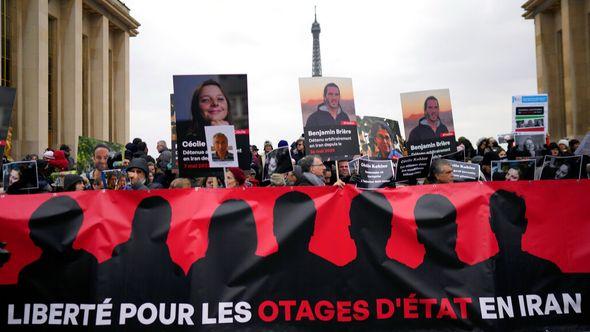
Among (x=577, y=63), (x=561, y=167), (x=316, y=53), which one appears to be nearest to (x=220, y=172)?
(x=561, y=167)

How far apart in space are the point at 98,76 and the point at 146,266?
1661 inches

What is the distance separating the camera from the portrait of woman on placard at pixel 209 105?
31.5ft

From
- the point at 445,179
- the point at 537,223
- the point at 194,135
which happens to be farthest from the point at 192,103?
the point at 537,223

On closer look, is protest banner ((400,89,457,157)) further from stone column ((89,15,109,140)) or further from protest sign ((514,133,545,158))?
stone column ((89,15,109,140))

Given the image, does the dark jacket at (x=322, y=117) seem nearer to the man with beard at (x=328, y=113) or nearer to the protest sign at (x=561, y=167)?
the man with beard at (x=328, y=113)

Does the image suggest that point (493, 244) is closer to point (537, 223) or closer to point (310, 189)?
point (537, 223)

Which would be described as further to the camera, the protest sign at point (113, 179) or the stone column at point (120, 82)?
the stone column at point (120, 82)

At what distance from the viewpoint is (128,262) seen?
6723 mm

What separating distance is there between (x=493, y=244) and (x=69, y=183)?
5.39 metres

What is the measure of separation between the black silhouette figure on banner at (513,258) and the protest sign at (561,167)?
3.61 m

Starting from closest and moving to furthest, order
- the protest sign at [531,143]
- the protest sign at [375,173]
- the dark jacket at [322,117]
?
the protest sign at [375,173], the dark jacket at [322,117], the protest sign at [531,143]

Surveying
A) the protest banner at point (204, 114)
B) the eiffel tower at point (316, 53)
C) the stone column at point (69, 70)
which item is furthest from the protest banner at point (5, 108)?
the eiffel tower at point (316, 53)

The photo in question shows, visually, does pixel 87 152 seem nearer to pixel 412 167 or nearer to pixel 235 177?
pixel 235 177

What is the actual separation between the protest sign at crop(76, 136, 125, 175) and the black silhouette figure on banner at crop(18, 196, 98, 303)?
277 inches
